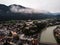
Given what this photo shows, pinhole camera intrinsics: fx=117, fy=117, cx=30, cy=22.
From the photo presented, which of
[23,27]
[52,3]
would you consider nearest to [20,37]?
[23,27]

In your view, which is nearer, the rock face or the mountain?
the rock face

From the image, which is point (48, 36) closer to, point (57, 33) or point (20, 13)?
point (57, 33)

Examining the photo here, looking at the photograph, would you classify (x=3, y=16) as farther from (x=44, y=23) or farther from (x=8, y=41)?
(x=44, y=23)

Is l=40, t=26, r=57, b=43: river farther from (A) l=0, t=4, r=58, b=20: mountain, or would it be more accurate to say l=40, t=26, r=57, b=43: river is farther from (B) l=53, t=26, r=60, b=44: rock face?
(A) l=0, t=4, r=58, b=20: mountain

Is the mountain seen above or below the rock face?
above

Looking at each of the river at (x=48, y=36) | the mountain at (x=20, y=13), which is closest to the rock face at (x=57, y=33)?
the river at (x=48, y=36)

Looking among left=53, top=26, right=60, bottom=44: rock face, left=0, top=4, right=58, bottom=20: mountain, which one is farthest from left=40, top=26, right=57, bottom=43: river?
left=0, top=4, right=58, bottom=20: mountain
